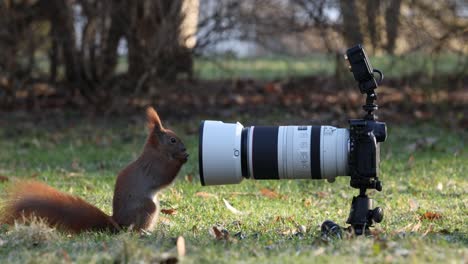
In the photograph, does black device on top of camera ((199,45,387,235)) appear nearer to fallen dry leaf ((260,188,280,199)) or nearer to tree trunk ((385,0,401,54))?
fallen dry leaf ((260,188,280,199))

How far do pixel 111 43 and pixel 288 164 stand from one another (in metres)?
6.92

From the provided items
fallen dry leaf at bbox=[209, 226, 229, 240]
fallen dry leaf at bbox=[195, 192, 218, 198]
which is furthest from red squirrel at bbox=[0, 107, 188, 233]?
fallen dry leaf at bbox=[195, 192, 218, 198]

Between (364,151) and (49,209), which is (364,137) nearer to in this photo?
(364,151)

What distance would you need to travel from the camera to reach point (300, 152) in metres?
4.91

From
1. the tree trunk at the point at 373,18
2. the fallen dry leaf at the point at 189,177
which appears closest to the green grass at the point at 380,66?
the tree trunk at the point at 373,18

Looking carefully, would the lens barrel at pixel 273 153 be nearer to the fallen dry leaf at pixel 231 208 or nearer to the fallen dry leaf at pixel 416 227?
the fallen dry leaf at pixel 416 227

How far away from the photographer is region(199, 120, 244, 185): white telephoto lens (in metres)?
4.91

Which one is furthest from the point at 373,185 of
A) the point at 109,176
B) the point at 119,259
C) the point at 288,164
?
the point at 109,176

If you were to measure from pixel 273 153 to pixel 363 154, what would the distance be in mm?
499

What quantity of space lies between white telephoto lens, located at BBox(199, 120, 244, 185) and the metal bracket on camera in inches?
24.2

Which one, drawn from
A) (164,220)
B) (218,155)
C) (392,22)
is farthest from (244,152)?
(392,22)

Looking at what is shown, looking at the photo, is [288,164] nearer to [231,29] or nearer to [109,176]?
[109,176]

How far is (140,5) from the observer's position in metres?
11.1

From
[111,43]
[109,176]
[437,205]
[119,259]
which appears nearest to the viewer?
[119,259]
